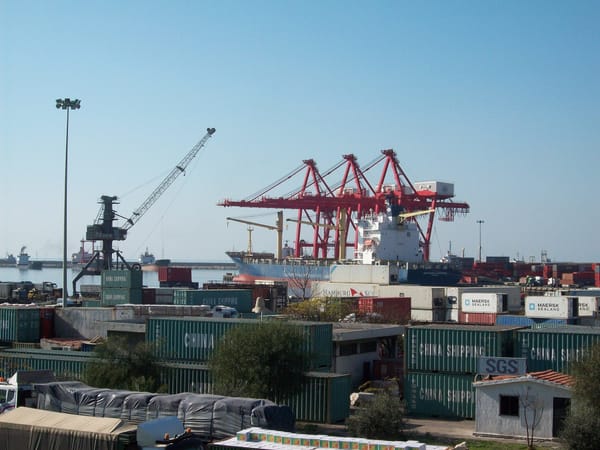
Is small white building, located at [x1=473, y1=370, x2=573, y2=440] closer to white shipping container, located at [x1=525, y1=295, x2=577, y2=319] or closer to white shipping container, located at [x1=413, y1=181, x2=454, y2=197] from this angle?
white shipping container, located at [x1=525, y1=295, x2=577, y2=319]

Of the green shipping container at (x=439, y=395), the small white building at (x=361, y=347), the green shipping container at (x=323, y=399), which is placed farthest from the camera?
the small white building at (x=361, y=347)

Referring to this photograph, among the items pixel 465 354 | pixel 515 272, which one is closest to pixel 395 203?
pixel 515 272

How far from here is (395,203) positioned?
330 feet

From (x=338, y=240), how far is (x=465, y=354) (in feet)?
306

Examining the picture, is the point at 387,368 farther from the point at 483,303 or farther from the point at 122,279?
the point at 122,279

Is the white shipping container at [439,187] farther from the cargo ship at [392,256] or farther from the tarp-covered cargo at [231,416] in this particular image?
the tarp-covered cargo at [231,416]

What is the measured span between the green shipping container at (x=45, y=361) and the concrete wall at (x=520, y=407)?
13.1m

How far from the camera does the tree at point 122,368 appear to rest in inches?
953

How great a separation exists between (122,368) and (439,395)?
9818 mm

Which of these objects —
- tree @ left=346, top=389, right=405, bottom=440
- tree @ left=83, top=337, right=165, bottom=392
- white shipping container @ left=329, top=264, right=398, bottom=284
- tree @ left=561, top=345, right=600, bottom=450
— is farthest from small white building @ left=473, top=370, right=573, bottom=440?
white shipping container @ left=329, top=264, right=398, bottom=284

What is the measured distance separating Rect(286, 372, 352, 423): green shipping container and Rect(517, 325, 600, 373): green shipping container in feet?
18.6

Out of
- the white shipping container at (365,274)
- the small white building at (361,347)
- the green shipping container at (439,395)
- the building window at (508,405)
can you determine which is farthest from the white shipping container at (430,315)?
the building window at (508,405)

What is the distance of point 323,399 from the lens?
953 inches

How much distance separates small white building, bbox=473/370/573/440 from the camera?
71.7 ft
